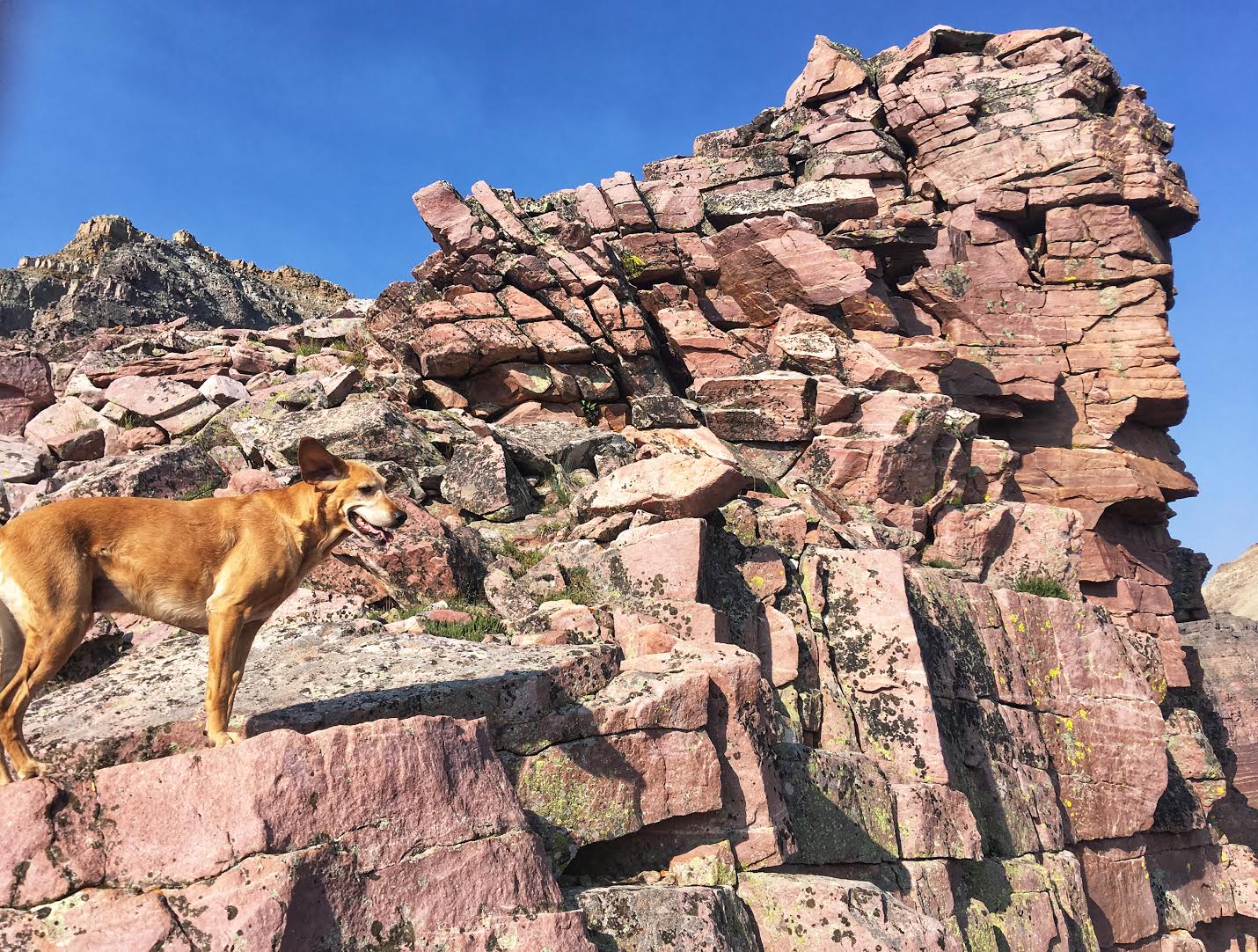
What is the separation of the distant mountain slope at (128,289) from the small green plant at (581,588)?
2254 cm

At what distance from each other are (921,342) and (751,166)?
912 centimetres

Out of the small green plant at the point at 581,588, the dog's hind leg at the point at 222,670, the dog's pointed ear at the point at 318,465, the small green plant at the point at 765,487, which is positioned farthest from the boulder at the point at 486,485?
the dog's hind leg at the point at 222,670

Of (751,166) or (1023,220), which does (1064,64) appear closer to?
(1023,220)

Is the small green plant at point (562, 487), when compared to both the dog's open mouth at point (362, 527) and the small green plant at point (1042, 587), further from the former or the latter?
the small green plant at point (1042, 587)

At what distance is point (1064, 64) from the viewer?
92.0 feet

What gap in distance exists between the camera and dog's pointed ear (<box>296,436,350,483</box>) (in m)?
6.41

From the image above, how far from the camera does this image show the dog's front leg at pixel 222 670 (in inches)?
225

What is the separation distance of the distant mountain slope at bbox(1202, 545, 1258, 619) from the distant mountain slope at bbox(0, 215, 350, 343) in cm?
4815

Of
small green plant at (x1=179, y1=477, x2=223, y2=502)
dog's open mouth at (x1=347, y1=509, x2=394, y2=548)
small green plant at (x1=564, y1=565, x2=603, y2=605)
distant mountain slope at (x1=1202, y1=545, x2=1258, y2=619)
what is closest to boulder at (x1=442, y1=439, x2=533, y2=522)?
small green plant at (x1=564, y1=565, x2=603, y2=605)

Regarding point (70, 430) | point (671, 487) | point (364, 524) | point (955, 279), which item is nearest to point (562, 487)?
point (671, 487)

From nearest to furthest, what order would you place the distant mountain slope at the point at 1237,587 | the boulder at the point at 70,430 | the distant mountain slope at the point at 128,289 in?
the boulder at the point at 70,430 → the distant mountain slope at the point at 128,289 → the distant mountain slope at the point at 1237,587

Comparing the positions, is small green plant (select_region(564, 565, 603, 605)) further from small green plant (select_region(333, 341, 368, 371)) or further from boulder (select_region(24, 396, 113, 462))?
small green plant (select_region(333, 341, 368, 371))

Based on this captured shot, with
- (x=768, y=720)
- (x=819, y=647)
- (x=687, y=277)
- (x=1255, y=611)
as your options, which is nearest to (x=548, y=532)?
(x=819, y=647)

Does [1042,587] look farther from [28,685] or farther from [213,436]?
[28,685]
